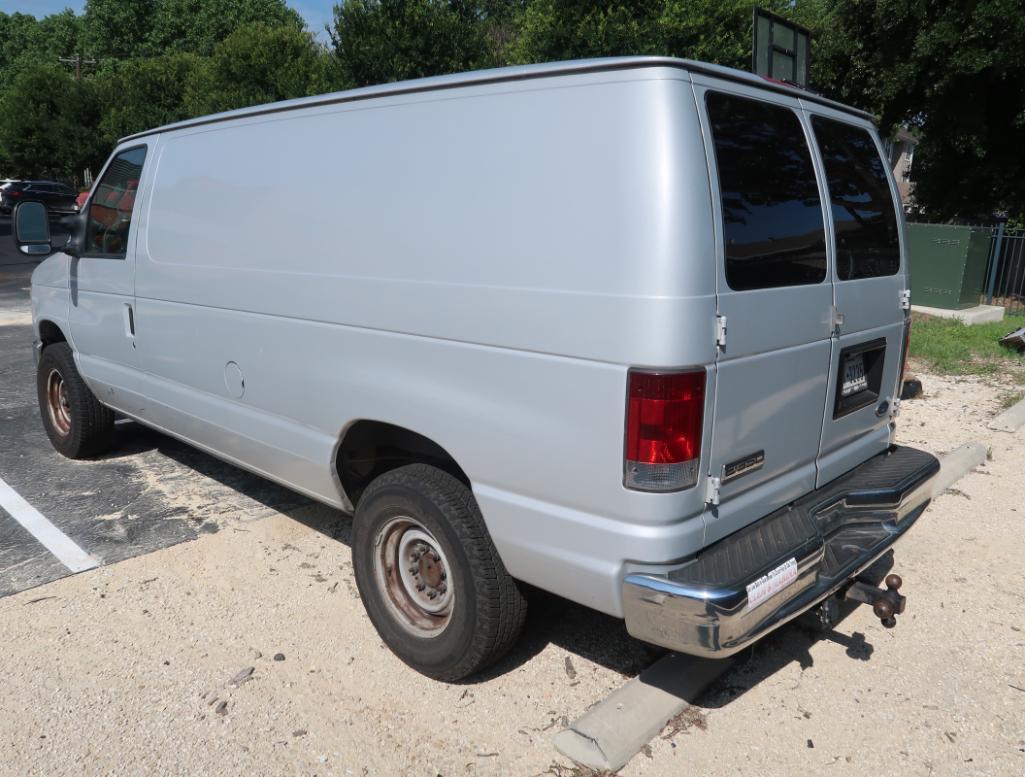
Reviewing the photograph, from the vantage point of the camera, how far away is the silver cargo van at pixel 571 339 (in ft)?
8.08

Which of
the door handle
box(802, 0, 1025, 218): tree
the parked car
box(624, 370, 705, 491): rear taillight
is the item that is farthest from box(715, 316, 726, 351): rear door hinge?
the parked car

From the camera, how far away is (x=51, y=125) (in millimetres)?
44375

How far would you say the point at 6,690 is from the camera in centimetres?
319

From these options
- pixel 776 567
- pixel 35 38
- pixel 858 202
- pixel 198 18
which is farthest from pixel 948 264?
pixel 35 38

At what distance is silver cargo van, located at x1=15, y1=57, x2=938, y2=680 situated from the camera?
2.46m

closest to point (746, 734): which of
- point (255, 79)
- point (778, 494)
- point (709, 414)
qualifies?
point (778, 494)

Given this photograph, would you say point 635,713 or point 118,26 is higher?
point 118,26

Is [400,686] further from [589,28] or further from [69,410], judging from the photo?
[589,28]

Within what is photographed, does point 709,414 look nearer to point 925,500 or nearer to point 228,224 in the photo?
point 925,500

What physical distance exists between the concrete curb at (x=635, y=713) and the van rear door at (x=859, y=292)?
93 centimetres

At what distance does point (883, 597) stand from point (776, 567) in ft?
2.33

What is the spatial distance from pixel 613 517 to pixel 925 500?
1.77m

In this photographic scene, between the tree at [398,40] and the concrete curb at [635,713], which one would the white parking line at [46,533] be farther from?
the tree at [398,40]

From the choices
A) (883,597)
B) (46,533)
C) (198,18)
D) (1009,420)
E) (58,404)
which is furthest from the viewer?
(198,18)
